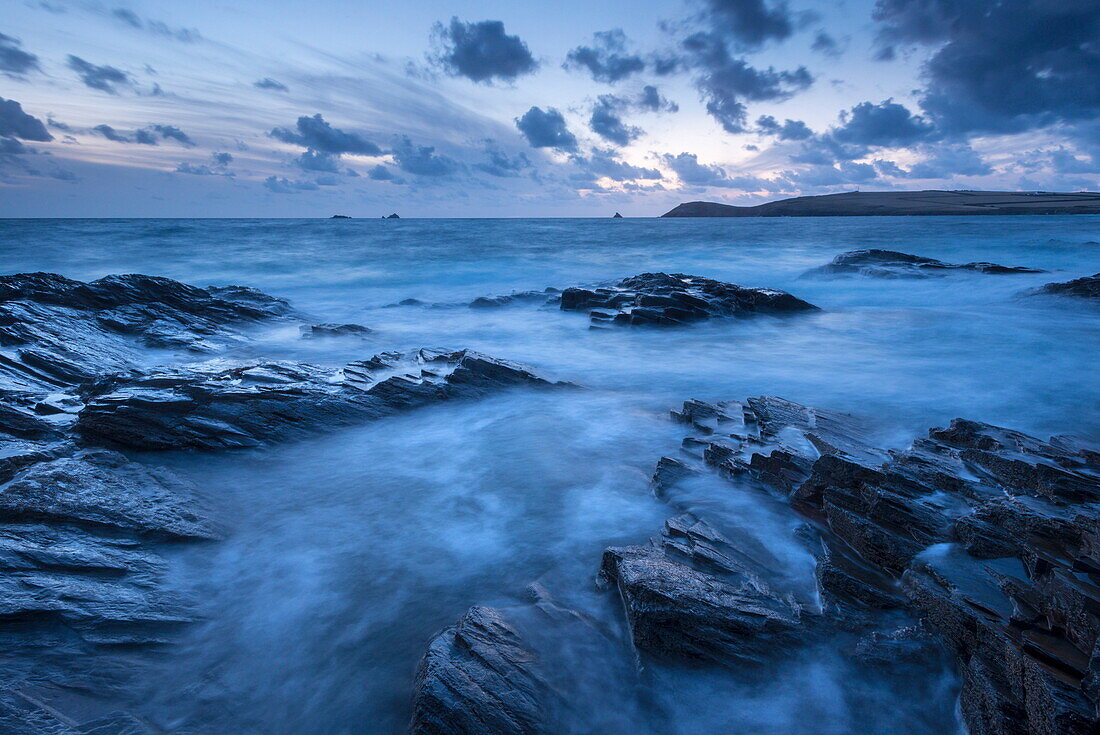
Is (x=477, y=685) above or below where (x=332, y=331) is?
above

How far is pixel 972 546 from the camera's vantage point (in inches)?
172

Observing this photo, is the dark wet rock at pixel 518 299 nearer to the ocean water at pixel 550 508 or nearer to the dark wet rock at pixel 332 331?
the ocean water at pixel 550 508

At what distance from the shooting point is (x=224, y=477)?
21.9 feet

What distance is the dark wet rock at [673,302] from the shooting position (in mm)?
15797

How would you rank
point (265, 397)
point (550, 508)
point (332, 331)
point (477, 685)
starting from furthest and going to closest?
point (332, 331) → point (265, 397) → point (550, 508) → point (477, 685)

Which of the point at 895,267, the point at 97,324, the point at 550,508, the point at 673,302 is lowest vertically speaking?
the point at 550,508

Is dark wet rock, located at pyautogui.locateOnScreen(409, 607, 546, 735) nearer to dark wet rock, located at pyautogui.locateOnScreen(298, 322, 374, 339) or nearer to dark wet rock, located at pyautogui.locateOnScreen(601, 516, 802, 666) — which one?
dark wet rock, located at pyautogui.locateOnScreen(601, 516, 802, 666)

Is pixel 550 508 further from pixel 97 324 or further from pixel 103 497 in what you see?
pixel 97 324

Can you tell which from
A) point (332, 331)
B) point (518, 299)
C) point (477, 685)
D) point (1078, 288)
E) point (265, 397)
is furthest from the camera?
point (518, 299)

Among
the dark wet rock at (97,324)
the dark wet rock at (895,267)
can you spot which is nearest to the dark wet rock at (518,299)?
the dark wet rock at (97,324)

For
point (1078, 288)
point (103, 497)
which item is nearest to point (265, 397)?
point (103, 497)

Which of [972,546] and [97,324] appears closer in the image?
[972,546]

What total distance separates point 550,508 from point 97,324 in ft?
38.5

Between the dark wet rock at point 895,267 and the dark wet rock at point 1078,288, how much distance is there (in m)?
5.31
